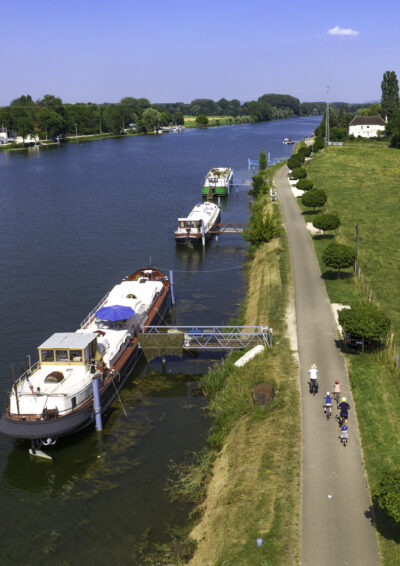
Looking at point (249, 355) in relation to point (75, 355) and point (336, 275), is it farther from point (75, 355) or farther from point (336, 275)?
point (336, 275)

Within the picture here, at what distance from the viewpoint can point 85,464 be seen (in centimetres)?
2755

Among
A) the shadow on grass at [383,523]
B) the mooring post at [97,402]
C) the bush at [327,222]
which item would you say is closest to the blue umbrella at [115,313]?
the mooring post at [97,402]

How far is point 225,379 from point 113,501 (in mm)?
10942

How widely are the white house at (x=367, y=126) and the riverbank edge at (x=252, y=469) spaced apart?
145 metres

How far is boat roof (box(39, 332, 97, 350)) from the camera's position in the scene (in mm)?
31328

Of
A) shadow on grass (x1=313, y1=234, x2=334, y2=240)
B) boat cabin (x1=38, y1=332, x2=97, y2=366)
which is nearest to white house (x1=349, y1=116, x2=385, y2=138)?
shadow on grass (x1=313, y1=234, x2=334, y2=240)

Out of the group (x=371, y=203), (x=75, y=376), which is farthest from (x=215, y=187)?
(x=75, y=376)

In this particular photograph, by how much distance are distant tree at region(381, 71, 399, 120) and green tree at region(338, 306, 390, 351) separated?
15960 centimetres

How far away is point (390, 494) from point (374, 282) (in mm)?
30675

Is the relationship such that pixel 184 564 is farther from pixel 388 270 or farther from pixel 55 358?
pixel 388 270

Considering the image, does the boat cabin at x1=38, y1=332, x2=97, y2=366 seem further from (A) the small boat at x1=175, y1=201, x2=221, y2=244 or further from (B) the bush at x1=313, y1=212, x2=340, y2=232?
(A) the small boat at x1=175, y1=201, x2=221, y2=244

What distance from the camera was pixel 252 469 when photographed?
939 inches

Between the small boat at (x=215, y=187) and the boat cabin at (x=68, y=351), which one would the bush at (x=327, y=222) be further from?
the small boat at (x=215, y=187)

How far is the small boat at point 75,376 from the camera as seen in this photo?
27.8 meters
